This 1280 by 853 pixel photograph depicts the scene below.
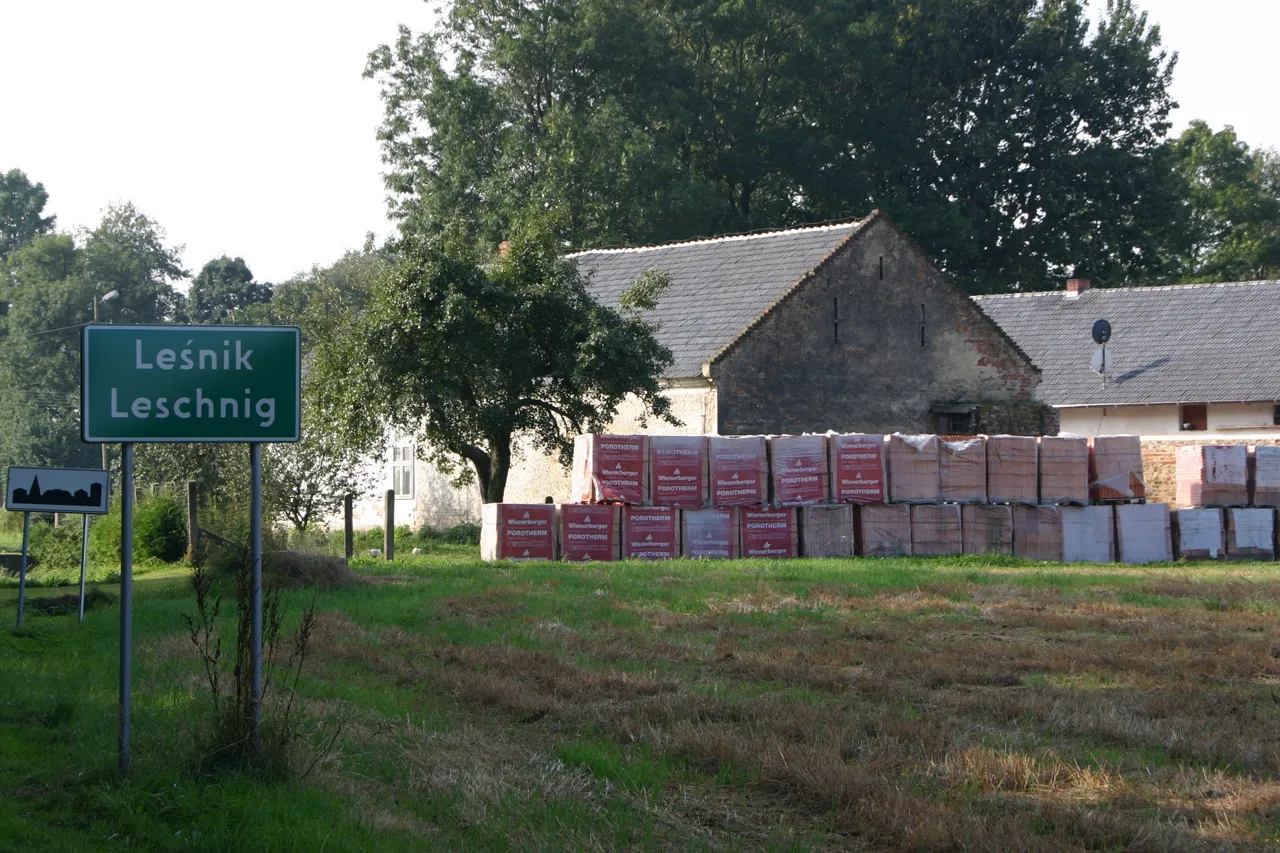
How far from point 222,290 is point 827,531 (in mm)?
69124

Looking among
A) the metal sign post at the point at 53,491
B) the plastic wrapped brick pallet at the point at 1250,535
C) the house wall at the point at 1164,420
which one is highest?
the house wall at the point at 1164,420

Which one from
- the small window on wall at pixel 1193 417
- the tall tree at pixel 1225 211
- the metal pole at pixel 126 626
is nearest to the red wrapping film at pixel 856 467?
the metal pole at pixel 126 626

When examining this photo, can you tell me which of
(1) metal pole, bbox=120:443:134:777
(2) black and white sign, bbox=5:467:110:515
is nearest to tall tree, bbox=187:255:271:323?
(2) black and white sign, bbox=5:467:110:515

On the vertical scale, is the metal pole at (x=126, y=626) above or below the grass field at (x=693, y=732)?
above

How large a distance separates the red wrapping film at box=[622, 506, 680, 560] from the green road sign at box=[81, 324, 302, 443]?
1615cm

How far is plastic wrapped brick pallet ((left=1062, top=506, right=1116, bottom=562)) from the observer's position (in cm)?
2475

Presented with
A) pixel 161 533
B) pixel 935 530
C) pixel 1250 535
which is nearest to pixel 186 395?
pixel 935 530

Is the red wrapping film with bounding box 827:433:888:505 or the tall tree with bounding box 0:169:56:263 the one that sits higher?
the tall tree with bounding box 0:169:56:263

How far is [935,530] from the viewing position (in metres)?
24.3

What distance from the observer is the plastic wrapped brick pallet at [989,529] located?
24469 millimetres

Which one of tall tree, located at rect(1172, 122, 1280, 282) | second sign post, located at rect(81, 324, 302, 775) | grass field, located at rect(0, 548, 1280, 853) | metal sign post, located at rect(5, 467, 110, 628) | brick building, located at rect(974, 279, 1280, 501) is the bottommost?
grass field, located at rect(0, 548, 1280, 853)

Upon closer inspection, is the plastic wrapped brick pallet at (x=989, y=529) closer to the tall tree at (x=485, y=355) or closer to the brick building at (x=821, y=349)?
the brick building at (x=821, y=349)

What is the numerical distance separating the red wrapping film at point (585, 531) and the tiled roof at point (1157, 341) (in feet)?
80.4

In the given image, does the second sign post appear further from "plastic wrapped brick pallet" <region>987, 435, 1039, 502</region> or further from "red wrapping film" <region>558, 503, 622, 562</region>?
"plastic wrapped brick pallet" <region>987, 435, 1039, 502</region>
